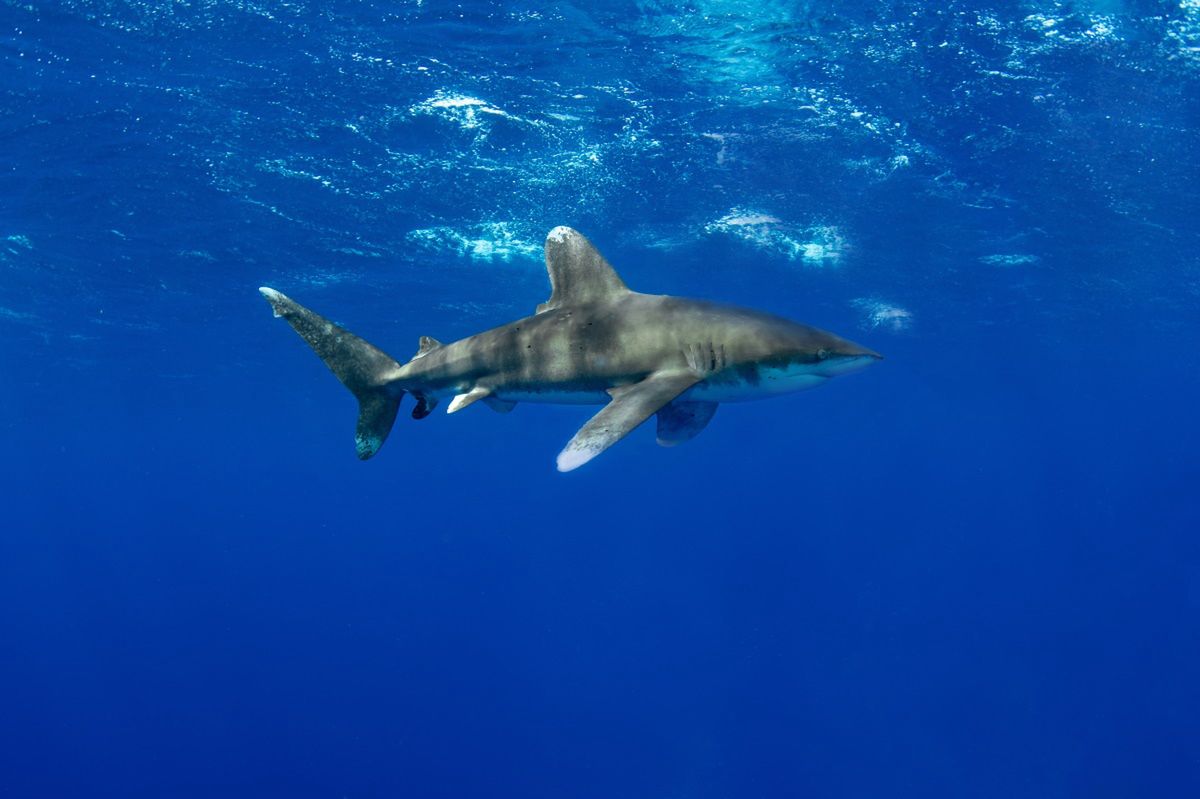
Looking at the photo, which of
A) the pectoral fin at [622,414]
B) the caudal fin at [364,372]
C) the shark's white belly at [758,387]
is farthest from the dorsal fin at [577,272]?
the caudal fin at [364,372]

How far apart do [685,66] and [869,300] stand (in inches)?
803

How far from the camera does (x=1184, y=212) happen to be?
69.2ft

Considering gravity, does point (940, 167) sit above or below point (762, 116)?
above

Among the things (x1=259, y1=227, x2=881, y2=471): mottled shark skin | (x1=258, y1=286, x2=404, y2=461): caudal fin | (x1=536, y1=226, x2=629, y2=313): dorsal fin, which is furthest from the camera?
(x1=258, y1=286, x2=404, y2=461): caudal fin

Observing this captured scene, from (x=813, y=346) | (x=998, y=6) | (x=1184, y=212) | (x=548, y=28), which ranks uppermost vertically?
(x=1184, y=212)

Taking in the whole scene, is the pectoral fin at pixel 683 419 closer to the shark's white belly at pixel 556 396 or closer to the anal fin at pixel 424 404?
the shark's white belly at pixel 556 396

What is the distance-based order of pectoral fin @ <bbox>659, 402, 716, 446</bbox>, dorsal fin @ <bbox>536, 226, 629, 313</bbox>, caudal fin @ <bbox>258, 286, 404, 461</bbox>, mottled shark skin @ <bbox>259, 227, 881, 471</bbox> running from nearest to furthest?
mottled shark skin @ <bbox>259, 227, 881, 471</bbox> < pectoral fin @ <bbox>659, 402, 716, 446</bbox> < dorsal fin @ <bbox>536, 226, 629, 313</bbox> < caudal fin @ <bbox>258, 286, 404, 461</bbox>

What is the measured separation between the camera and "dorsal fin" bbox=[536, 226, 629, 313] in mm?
5562

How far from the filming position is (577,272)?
566 centimetres

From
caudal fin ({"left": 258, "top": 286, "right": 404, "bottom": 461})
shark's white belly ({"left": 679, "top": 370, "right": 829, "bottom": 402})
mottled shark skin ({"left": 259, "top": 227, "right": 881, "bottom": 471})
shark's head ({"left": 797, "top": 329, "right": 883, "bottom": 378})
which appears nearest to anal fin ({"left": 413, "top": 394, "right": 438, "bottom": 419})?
mottled shark skin ({"left": 259, "top": 227, "right": 881, "bottom": 471})

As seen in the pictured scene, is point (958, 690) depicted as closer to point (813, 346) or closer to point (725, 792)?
point (725, 792)

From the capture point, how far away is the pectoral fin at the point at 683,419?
544 centimetres

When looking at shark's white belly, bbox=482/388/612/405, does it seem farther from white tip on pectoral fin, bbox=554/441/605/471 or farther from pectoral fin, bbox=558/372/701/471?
white tip on pectoral fin, bbox=554/441/605/471

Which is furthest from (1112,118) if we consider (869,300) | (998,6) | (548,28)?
(869,300)
